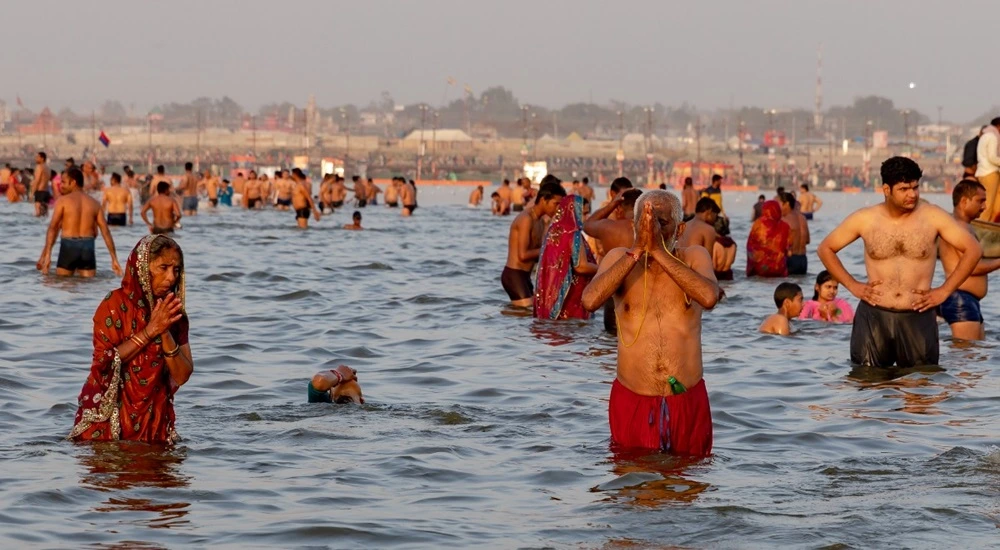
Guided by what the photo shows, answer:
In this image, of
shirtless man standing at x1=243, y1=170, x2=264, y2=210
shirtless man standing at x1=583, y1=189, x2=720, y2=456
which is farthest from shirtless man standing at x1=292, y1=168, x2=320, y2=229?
shirtless man standing at x1=583, y1=189, x2=720, y2=456

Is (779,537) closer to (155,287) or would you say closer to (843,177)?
(155,287)

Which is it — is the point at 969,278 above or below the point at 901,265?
below

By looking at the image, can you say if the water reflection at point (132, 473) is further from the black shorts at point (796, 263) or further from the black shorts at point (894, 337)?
the black shorts at point (796, 263)

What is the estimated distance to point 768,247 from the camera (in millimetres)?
20750

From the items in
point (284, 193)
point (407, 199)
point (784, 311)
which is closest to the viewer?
point (784, 311)

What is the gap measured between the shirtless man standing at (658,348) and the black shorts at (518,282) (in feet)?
27.4

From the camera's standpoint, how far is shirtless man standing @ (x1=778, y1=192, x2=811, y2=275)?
21219 millimetres

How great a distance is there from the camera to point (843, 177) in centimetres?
18975

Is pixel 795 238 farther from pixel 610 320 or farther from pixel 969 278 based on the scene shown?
pixel 969 278

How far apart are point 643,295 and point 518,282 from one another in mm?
8618

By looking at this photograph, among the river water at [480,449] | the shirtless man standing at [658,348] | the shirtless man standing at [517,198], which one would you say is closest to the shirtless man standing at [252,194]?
the shirtless man standing at [517,198]

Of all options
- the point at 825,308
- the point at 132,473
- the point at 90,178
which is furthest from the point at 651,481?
the point at 90,178

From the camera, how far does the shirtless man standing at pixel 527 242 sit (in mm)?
14562

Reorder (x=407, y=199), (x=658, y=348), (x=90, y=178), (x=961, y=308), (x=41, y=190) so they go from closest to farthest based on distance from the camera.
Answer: (x=658, y=348)
(x=961, y=308)
(x=41, y=190)
(x=90, y=178)
(x=407, y=199)
